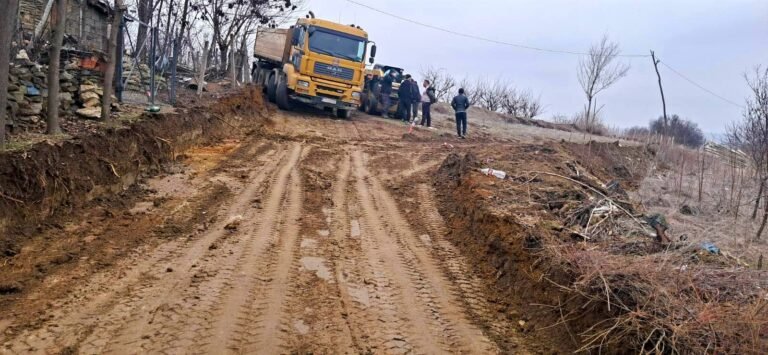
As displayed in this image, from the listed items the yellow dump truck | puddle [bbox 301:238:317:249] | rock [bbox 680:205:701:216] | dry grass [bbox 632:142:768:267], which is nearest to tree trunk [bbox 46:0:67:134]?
puddle [bbox 301:238:317:249]

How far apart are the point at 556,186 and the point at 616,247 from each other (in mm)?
3680

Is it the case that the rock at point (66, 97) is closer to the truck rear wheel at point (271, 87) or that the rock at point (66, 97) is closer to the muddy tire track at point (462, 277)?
the muddy tire track at point (462, 277)

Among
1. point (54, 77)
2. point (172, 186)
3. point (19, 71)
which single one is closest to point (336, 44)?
point (172, 186)

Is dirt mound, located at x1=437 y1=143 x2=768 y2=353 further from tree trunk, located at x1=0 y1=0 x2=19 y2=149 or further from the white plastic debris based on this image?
tree trunk, located at x1=0 y1=0 x2=19 y2=149

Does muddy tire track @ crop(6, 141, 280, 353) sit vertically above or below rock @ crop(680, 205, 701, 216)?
below

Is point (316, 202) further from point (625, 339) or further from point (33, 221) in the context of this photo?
point (625, 339)

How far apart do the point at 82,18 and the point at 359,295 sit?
20.3 metres

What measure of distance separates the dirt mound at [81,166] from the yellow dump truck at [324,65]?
7.13m

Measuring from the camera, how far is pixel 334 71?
63.8ft

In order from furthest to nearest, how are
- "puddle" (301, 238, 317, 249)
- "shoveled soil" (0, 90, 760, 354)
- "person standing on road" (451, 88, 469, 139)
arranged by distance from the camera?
"person standing on road" (451, 88, 469, 139)
"puddle" (301, 238, 317, 249)
"shoveled soil" (0, 90, 760, 354)

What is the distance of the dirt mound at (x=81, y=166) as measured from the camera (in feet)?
20.0

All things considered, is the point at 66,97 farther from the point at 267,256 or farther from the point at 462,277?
the point at 462,277

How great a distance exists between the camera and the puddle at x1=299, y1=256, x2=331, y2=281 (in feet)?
18.5

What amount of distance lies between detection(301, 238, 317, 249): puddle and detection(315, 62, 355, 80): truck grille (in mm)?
13233
